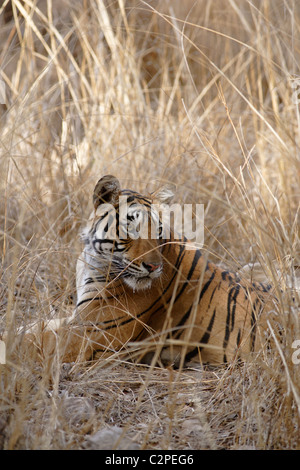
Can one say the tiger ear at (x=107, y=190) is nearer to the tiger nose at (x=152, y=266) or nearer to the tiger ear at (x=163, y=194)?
the tiger ear at (x=163, y=194)

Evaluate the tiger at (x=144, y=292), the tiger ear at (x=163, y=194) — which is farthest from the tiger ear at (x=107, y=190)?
the tiger ear at (x=163, y=194)

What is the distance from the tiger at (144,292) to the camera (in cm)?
306

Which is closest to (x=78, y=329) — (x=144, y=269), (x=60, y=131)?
(x=144, y=269)

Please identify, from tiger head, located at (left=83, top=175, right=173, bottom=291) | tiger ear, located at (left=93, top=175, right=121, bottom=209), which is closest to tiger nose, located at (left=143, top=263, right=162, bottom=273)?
tiger head, located at (left=83, top=175, right=173, bottom=291)

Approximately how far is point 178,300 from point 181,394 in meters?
0.66

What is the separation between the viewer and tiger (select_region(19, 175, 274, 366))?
3.06 metres

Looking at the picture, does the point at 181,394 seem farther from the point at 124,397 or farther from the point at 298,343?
the point at 298,343

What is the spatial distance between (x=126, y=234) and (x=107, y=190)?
282 millimetres

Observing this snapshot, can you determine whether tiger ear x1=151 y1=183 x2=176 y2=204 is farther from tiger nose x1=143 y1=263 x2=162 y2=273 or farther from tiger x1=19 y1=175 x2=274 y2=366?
tiger nose x1=143 y1=263 x2=162 y2=273

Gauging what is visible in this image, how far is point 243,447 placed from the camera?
2229mm

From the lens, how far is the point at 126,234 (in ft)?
10.3

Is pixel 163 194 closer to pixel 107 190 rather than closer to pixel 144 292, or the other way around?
pixel 107 190

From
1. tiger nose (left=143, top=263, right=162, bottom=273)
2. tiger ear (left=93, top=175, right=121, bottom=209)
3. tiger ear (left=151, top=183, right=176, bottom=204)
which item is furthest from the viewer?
tiger ear (left=151, top=183, right=176, bottom=204)

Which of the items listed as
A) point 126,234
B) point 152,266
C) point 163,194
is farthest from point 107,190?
point 152,266
